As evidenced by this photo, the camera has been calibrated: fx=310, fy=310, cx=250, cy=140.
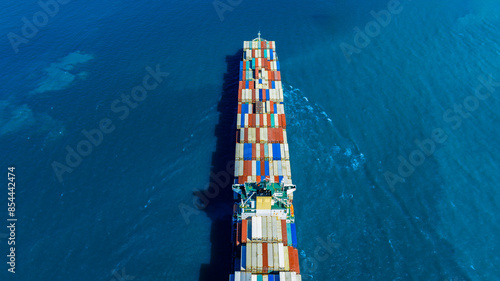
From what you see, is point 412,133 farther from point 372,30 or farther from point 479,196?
point 372,30

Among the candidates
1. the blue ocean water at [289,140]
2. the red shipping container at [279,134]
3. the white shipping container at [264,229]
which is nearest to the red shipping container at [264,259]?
the white shipping container at [264,229]

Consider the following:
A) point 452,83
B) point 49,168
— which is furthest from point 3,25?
point 452,83

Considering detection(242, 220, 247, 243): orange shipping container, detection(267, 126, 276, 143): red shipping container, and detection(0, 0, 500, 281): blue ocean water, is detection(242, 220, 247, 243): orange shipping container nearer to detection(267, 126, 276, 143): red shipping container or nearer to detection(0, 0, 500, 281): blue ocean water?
detection(0, 0, 500, 281): blue ocean water
